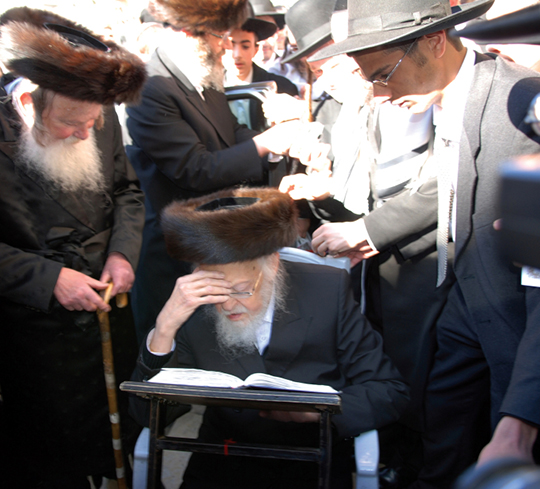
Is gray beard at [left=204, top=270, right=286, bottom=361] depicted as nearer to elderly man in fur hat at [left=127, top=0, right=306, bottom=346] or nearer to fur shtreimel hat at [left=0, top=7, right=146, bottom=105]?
elderly man in fur hat at [left=127, top=0, right=306, bottom=346]

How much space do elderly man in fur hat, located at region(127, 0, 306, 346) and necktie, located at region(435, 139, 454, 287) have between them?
1022mm

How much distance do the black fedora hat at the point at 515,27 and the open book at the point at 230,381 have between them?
112 cm

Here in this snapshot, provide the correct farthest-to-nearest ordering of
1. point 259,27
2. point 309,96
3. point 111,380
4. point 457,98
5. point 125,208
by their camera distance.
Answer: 1. point 259,27
2. point 309,96
3. point 125,208
4. point 111,380
5. point 457,98

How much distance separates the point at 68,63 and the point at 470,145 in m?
1.74

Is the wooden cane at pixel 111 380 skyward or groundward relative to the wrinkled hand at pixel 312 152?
groundward

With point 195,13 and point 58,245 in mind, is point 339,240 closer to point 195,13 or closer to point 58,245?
point 58,245

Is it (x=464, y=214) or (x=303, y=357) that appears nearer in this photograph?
(x=464, y=214)

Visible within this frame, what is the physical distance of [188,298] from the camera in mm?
2021

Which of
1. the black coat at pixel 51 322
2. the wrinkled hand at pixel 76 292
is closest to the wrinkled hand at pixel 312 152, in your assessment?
the black coat at pixel 51 322

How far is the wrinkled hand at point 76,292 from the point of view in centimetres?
230

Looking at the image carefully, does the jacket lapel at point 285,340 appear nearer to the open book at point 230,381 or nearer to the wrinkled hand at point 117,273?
the open book at point 230,381

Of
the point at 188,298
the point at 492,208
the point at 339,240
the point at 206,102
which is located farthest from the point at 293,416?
the point at 206,102

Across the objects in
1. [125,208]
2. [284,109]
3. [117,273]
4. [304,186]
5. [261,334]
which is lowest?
[261,334]

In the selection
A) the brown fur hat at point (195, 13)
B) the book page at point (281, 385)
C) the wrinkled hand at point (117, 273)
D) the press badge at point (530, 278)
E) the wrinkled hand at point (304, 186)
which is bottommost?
the wrinkled hand at point (117, 273)
